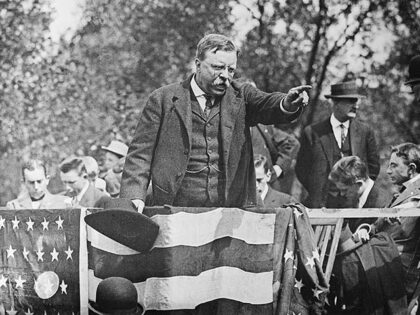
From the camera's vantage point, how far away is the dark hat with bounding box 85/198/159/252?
18.8ft

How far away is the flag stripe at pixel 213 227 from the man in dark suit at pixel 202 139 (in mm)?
289

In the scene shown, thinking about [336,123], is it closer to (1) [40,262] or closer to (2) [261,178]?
(2) [261,178]

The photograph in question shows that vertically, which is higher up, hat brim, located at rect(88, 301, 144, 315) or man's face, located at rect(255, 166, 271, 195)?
man's face, located at rect(255, 166, 271, 195)

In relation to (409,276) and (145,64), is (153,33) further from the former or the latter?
(409,276)

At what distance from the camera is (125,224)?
5805 mm

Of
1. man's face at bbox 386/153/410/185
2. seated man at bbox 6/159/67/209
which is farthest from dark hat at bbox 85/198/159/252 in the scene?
seated man at bbox 6/159/67/209

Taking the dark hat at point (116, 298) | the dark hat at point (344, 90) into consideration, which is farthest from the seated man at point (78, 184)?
the dark hat at point (116, 298)

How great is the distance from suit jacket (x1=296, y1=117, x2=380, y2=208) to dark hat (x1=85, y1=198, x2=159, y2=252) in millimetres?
3369

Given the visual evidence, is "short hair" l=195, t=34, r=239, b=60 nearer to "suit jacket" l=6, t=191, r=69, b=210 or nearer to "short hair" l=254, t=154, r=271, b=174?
"short hair" l=254, t=154, r=271, b=174

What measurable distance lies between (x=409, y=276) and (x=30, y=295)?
281 cm

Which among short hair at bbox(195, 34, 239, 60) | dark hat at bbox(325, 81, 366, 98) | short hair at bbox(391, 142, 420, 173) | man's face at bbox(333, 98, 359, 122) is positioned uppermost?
short hair at bbox(195, 34, 239, 60)

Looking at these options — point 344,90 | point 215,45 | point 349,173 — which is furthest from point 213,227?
point 344,90

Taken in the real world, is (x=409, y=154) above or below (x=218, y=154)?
below

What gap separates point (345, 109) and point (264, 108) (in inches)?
125
